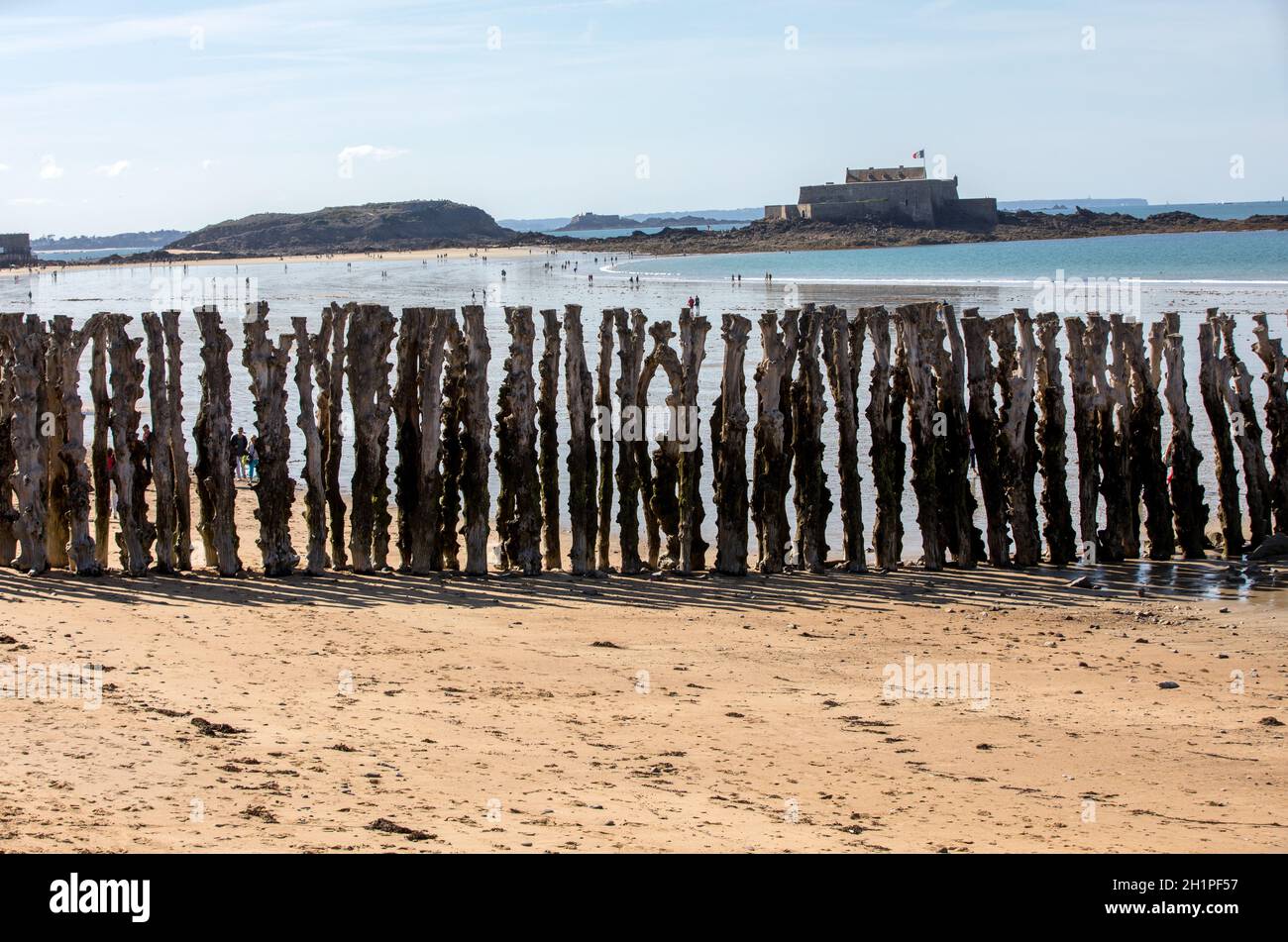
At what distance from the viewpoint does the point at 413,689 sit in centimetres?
977

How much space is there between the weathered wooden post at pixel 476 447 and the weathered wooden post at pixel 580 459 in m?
0.87

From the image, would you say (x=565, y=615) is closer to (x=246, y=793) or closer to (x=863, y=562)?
(x=863, y=562)

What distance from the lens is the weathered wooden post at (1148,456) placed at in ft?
49.9

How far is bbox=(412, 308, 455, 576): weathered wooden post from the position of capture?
1416cm

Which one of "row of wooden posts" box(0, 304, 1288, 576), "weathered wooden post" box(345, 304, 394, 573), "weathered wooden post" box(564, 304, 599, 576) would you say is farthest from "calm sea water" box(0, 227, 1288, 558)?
"weathered wooden post" box(345, 304, 394, 573)

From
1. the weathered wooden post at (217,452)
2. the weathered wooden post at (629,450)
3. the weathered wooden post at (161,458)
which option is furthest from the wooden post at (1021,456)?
the weathered wooden post at (161,458)

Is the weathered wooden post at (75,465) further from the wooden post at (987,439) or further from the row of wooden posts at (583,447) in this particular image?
the wooden post at (987,439)

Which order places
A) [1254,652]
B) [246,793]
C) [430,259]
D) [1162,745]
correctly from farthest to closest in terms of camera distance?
[430,259] → [1254,652] → [1162,745] → [246,793]

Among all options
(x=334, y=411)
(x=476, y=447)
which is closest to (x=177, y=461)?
(x=334, y=411)

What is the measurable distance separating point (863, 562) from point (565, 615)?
12.2 ft

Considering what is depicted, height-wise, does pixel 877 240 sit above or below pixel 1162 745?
above
